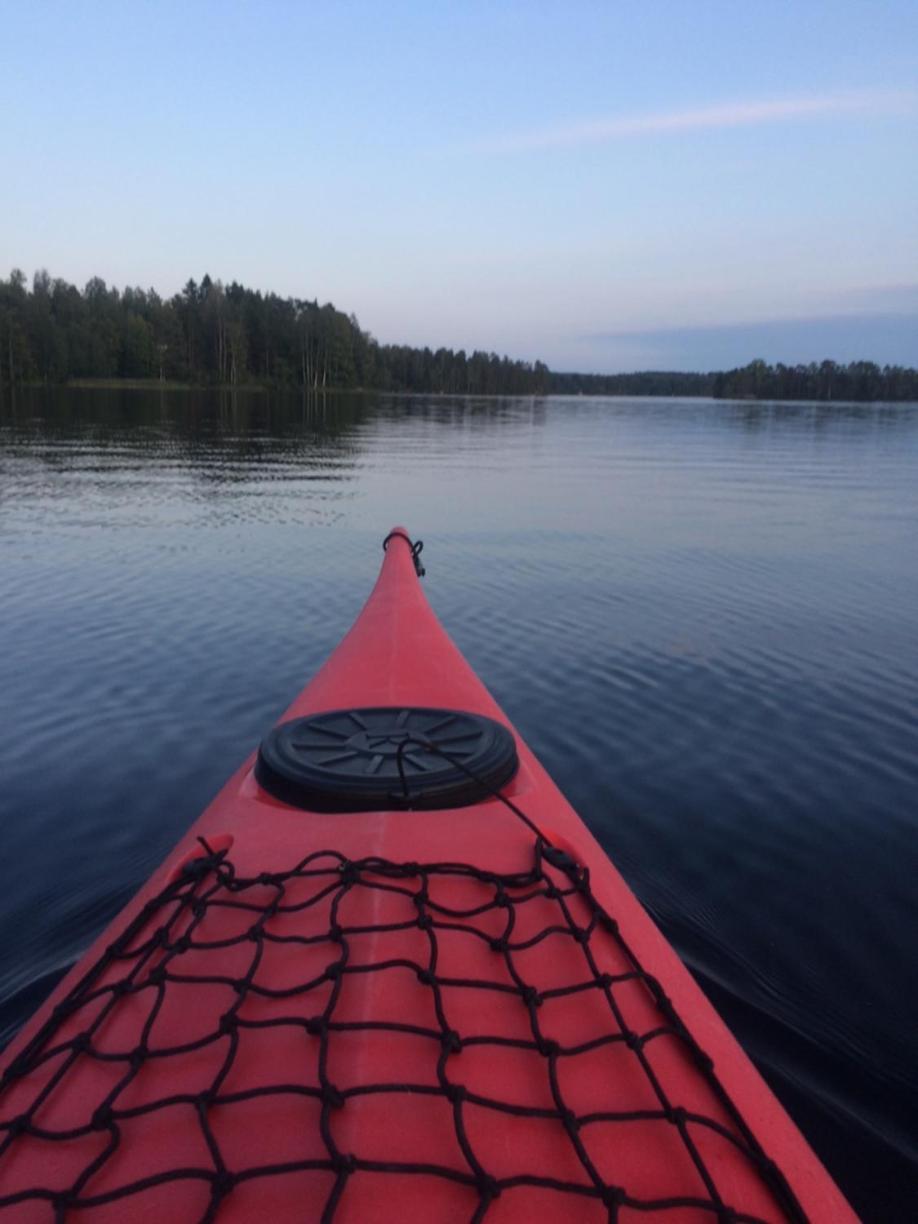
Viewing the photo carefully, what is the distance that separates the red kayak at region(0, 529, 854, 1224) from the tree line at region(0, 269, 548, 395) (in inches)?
3656

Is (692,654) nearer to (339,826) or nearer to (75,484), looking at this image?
(339,826)

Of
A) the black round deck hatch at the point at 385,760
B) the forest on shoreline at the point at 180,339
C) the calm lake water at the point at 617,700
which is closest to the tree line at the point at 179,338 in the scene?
the forest on shoreline at the point at 180,339

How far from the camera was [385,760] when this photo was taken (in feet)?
9.87

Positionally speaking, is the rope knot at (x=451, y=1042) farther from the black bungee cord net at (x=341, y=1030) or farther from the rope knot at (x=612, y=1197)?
the rope knot at (x=612, y=1197)

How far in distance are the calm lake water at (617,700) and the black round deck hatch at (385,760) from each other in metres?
1.83

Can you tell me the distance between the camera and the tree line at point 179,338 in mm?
84875

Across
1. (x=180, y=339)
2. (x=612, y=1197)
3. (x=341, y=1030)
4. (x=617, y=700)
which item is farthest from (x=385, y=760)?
(x=180, y=339)

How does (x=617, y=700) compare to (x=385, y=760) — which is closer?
(x=385, y=760)

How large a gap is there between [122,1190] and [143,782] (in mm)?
4654

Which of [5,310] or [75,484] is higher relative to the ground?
[5,310]

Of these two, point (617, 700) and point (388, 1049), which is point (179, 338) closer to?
point (617, 700)

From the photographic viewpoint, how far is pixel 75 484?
20.3 meters

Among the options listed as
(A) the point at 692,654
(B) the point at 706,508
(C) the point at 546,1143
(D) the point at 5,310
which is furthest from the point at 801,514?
(D) the point at 5,310

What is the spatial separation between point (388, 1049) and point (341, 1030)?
112 mm
